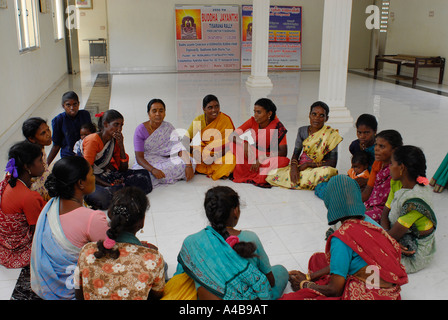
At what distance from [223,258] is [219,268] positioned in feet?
0.15

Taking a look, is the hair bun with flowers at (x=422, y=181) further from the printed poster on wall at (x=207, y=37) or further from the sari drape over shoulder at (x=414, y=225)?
the printed poster on wall at (x=207, y=37)

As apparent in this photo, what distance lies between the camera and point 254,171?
4195mm

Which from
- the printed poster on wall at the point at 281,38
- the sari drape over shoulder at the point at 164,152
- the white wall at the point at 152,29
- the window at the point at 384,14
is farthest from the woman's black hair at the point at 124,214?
the window at the point at 384,14

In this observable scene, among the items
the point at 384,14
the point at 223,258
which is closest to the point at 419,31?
the point at 384,14

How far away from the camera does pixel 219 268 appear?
6.04ft

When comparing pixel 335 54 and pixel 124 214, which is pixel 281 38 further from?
pixel 124 214

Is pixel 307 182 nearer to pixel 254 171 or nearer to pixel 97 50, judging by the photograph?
pixel 254 171

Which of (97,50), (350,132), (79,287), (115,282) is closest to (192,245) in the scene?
(115,282)

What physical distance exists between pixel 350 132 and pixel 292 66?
9.02 metres

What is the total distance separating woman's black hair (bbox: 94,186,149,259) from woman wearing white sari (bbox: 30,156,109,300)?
31 centimetres

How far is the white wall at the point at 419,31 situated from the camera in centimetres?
1080

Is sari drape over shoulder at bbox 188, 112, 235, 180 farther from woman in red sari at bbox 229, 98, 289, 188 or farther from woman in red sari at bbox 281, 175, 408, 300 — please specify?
woman in red sari at bbox 281, 175, 408, 300

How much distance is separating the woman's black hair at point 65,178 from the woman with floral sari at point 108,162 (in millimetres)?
1325

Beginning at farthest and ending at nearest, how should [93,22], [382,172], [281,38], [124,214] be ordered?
[93,22] < [281,38] < [382,172] < [124,214]
